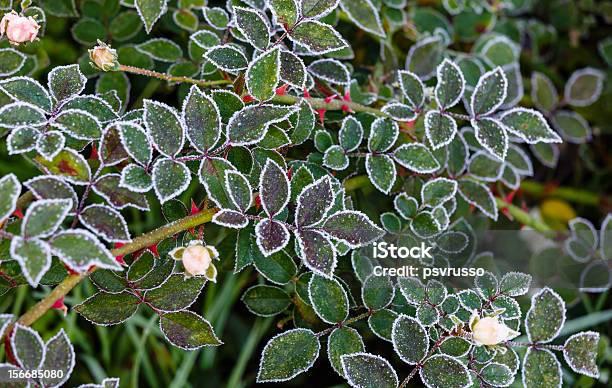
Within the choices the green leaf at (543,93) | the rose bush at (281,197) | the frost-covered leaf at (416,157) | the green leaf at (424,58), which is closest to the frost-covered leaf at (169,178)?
the rose bush at (281,197)

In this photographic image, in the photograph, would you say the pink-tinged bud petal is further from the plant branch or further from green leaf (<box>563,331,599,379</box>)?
green leaf (<box>563,331,599,379</box>)

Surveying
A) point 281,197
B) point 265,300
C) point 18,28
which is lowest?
point 265,300

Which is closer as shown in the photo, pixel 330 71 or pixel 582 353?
pixel 582 353

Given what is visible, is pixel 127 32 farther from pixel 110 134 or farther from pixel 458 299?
pixel 458 299

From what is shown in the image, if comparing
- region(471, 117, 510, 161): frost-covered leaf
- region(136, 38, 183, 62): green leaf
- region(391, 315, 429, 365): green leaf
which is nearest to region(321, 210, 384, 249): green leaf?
region(391, 315, 429, 365): green leaf

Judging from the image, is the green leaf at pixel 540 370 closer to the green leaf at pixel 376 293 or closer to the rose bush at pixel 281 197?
the rose bush at pixel 281 197

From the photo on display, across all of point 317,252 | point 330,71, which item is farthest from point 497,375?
point 330,71

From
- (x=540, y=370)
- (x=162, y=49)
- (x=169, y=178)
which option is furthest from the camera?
(x=162, y=49)

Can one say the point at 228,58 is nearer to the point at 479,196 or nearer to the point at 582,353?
the point at 479,196
